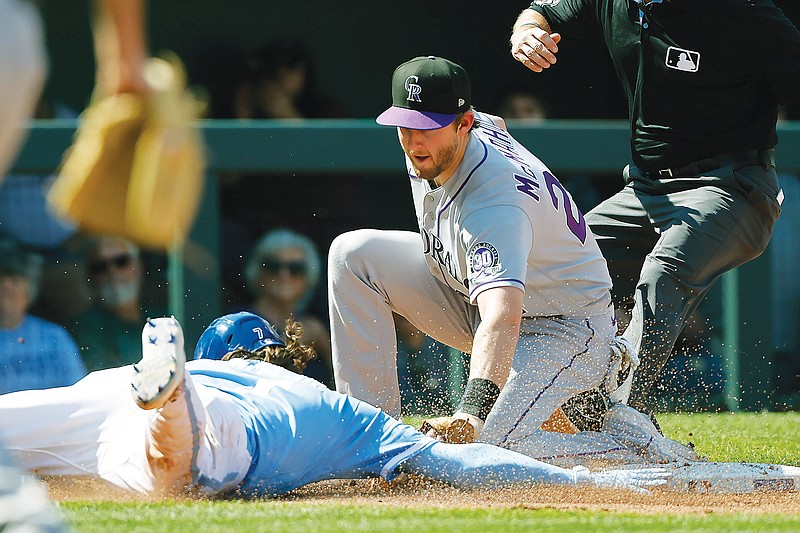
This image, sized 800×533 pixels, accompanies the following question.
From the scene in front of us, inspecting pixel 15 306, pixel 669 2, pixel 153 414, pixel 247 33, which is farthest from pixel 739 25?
pixel 247 33

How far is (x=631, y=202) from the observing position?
493 centimetres

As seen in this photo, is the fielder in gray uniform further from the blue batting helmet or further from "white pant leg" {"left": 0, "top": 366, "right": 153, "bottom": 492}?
"white pant leg" {"left": 0, "top": 366, "right": 153, "bottom": 492}

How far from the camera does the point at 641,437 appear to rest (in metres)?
4.42

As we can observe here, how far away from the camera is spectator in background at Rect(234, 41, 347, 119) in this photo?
7363 mm

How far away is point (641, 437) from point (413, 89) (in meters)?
1.45

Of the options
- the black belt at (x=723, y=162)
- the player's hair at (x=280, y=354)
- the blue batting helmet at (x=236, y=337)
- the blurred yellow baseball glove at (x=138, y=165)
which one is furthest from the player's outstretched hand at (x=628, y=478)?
the blurred yellow baseball glove at (x=138, y=165)

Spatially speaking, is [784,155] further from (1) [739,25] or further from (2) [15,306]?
(2) [15,306]

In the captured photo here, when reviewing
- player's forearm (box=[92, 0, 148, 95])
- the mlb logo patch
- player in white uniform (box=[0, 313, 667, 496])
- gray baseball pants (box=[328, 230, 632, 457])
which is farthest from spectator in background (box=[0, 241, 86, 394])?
player's forearm (box=[92, 0, 148, 95])

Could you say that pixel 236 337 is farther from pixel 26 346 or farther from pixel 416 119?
pixel 26 346

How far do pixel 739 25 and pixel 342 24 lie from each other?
447 centimetres

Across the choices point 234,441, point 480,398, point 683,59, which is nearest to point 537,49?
point 683,59

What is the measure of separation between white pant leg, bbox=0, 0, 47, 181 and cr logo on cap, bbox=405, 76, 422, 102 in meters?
2.35

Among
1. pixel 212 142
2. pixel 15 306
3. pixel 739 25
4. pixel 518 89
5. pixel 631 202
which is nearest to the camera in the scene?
pixel 739 25

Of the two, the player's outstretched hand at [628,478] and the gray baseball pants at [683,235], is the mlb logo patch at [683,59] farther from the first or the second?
the player's outstretched hand at [628,478]
